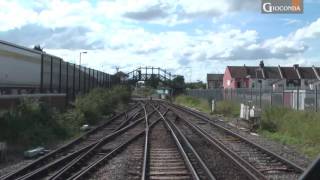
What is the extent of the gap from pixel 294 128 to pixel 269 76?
404ft

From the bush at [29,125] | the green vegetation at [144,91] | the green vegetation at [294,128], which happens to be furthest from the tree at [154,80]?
the bush at [29,125]

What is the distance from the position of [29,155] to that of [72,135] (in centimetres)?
809

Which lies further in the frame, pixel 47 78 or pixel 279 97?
pixel 279 97

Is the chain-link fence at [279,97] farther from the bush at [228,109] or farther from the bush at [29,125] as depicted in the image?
the bush at [29,125]

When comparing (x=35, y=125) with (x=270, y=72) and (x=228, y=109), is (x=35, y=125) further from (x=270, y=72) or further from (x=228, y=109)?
(x=270, y=72)

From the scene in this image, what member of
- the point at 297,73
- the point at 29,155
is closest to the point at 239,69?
the point at 297,73

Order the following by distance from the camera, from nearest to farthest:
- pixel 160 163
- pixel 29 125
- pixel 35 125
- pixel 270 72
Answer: pixel 160 163, pixel 29 125, pixel 35 125, pixel 270 72

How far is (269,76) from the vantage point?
14675cm

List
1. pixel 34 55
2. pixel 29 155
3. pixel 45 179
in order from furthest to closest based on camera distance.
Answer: pixel 34 55 < pixel 29 155 < pixel 45 179

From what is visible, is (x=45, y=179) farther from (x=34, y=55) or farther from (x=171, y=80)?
(x=171, y=80)

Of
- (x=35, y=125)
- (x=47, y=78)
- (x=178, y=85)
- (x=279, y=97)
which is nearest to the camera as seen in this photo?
(x=35, y=125)

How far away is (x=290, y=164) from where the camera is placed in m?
14.3

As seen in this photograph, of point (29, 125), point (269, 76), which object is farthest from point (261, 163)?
point (269, 76)

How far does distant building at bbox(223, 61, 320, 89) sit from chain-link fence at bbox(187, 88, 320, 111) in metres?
74.9
